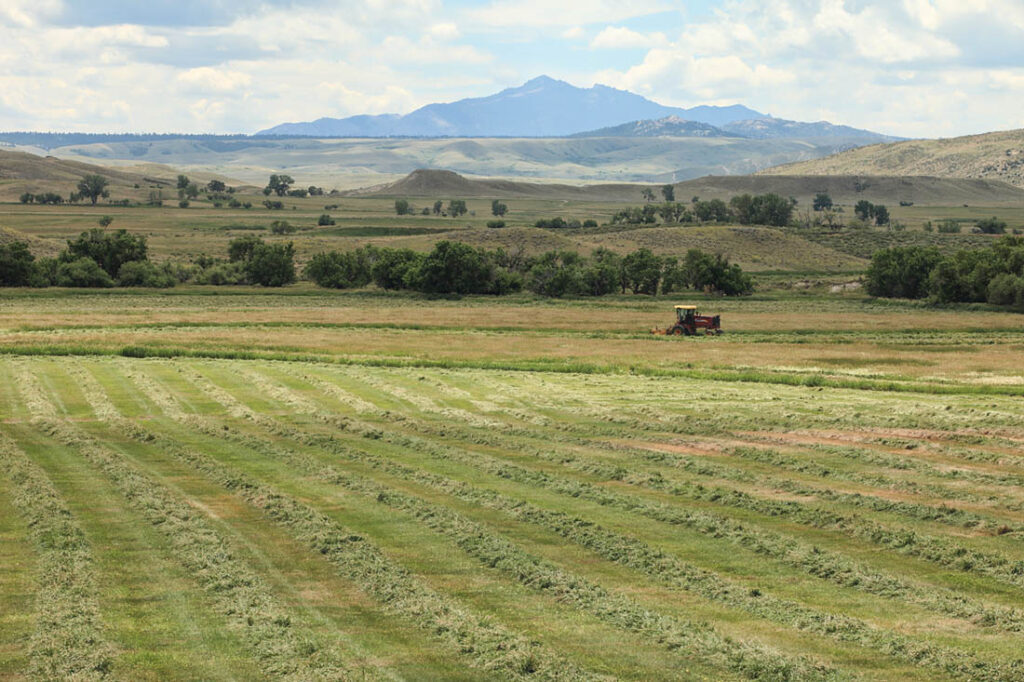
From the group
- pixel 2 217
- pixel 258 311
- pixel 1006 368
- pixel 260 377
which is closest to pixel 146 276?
pixel 258 311

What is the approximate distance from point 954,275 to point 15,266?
294 feet

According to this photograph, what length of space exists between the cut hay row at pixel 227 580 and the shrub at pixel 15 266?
84406 millimetres

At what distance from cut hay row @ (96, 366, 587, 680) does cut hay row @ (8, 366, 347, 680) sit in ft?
5.28

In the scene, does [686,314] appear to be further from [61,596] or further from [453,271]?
[61,596]

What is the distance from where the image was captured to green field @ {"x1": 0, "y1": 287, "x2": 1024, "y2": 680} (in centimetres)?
1503

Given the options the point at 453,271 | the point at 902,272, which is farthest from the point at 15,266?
the point at 902,272

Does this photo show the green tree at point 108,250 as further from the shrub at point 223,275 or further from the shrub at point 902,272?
the shrub at point 902,272

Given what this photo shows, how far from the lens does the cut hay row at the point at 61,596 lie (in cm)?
1425

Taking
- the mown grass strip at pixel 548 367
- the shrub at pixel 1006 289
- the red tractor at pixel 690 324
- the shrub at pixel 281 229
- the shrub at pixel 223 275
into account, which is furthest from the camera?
the shrub at pixel 281 229

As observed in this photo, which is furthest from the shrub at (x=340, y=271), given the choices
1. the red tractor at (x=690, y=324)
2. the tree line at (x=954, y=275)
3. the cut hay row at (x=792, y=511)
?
the cut hay row at (x=792, y=511)

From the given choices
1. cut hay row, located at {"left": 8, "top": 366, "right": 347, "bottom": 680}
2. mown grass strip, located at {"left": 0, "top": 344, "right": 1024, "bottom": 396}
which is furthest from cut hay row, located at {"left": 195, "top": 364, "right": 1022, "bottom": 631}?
mown grass strip, located at {"left": 0, "top": 344, "right": 1024, "bottom": 396}

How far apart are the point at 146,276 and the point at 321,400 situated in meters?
77.5

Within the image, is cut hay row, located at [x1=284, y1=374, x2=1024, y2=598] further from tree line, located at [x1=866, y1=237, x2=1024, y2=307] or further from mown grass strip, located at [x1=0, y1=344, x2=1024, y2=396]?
tree line, located at [x1=866, y1=237, x2=1024, y2=307]

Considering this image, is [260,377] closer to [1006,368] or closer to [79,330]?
[79,330]
